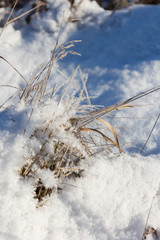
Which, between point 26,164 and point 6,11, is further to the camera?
point 6,11

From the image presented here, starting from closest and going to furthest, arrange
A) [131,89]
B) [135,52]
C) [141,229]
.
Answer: [141,229] < [131,89] < [135,52]

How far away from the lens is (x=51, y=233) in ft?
3.13

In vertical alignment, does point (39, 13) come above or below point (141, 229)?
above

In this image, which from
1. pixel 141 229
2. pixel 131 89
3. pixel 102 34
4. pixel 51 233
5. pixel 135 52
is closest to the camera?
pixel 51 233

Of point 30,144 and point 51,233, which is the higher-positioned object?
point 30,144

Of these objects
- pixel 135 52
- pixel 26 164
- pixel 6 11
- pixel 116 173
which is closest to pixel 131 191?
pixel 116 173

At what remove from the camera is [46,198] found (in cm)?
100

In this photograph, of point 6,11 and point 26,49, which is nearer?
point 26,49

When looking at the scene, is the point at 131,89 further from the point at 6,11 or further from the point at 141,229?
the point at 6,11

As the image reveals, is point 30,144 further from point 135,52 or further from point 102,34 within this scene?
point 102,34

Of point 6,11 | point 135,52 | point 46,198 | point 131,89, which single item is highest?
point 6,11

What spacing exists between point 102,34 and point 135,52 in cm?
42

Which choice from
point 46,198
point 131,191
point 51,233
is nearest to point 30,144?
point 46,198

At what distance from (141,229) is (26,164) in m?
0.59
